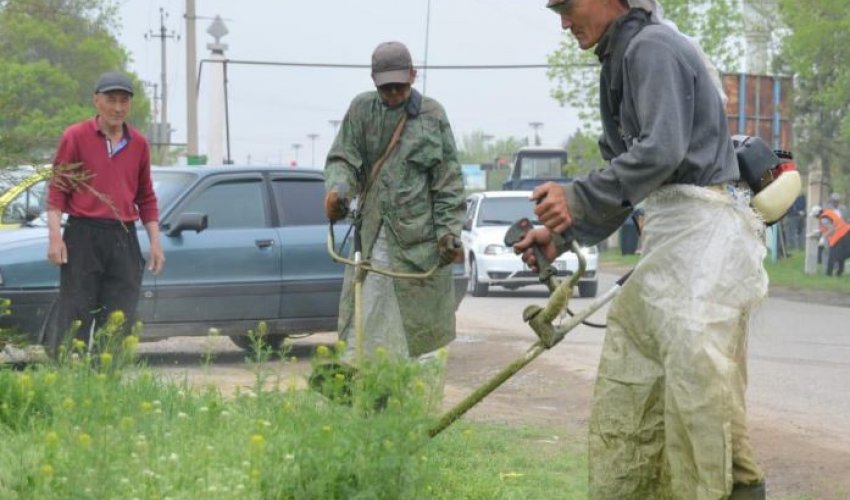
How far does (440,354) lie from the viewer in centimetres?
560

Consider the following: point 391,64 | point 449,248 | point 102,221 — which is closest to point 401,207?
point 449,248

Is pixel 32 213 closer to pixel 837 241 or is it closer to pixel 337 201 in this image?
pixel 337 201

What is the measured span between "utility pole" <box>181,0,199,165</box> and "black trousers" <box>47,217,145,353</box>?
28.9 meters

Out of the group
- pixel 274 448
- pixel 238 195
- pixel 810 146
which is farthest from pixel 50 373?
pixel 810 146

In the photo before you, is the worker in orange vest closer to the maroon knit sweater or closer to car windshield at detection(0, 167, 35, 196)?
the maroon knit sweater

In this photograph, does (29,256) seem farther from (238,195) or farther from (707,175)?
(707,175)

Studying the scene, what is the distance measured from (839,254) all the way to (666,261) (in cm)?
2917

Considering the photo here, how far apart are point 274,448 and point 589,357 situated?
957 cm

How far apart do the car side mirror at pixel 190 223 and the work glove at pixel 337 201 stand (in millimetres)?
5314

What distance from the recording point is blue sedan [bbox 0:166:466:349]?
12188mm

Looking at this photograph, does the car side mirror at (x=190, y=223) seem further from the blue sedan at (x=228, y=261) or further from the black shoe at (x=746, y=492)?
the black shoe at (x=746, y=492)

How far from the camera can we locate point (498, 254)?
86.1ft

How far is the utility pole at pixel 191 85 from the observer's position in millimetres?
38656

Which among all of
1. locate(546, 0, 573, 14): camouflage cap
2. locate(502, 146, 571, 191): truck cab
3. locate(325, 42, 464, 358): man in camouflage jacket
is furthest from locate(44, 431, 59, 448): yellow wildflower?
locate(502, 146, 571, 191): truck cab
